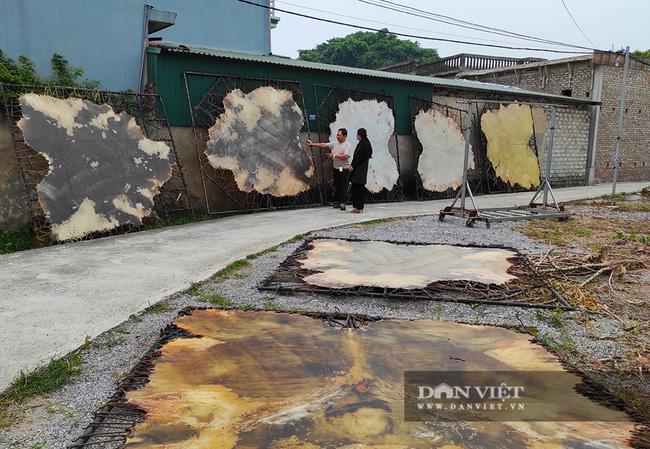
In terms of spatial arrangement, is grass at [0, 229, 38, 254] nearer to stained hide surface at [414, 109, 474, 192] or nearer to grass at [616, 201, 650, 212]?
stained hide surface at [414, 109, 474, 192]

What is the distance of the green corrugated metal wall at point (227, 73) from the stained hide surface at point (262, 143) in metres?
0.50

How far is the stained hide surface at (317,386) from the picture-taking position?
2.09 metres

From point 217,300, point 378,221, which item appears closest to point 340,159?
point 378,221

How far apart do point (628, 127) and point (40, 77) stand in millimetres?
19776

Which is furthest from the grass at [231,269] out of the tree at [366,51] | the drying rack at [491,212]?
the tree at [366,51]

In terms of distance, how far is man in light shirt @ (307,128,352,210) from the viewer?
30.5 ft

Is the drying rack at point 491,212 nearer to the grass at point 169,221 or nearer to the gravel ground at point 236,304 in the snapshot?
the gravel ground at point 236,304

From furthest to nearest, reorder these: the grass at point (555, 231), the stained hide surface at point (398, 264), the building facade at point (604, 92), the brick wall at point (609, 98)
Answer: the brick wall at point (609, 98), the building facade at point (604, 92), the grass at point (555, 231), the stained hide surface at point (398, 264)

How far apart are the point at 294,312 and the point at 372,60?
46.6 m

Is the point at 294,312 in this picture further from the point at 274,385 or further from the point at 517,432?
the point at 517,432

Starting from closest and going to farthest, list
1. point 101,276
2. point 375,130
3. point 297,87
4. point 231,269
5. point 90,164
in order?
point 101,276
point 231,269
point 90,164
point 297,87
point 375,130

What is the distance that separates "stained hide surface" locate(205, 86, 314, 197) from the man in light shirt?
494 millimetres

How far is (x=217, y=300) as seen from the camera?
4051mm

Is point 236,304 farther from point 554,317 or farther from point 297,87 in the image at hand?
point 297,87
